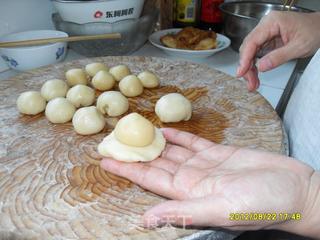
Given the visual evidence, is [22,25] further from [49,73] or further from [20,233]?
[20,233]

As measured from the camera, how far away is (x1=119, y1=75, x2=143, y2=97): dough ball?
0.86 m

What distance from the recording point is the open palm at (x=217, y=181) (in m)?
0.44

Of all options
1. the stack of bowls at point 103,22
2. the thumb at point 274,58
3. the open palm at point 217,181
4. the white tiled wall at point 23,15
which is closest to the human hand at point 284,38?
the thumb at point 274,58

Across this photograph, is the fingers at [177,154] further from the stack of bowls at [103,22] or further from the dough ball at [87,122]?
the stack of bowls at [103,22]

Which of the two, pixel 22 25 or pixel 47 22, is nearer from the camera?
pixel 22 25

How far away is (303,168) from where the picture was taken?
19.8 inches

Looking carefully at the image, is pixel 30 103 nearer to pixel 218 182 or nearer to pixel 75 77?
pixel 75 77

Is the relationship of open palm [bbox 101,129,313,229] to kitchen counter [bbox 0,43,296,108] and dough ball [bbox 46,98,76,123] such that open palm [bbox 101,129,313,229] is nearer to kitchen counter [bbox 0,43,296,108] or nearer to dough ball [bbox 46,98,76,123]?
dough ball [bbox 46,98,76,123]

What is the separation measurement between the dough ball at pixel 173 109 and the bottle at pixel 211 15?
32.1 inches

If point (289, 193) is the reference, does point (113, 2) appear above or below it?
above

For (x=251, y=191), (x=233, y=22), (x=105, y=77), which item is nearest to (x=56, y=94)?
(x=105, y=77)

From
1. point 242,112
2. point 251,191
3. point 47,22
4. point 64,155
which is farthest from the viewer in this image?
point 47,22

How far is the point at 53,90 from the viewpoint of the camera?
829 millimetres

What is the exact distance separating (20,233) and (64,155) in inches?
8.0
